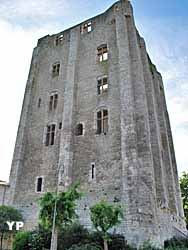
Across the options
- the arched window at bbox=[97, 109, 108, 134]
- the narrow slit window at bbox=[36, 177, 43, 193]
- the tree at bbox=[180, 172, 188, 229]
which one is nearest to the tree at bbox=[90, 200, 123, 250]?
the arched window at bbox=[97, 109, 108, 134]

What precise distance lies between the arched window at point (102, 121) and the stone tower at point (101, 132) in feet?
0.32

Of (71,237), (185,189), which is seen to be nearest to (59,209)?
(71,237)

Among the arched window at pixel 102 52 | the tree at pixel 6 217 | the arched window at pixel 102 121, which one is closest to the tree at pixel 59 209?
the tree at pixel 6 217

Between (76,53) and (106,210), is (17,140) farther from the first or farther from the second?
(106,210)

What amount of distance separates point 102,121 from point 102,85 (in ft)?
12.4

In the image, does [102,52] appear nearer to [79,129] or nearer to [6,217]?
[79,129]

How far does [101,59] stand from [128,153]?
1132 centimetres

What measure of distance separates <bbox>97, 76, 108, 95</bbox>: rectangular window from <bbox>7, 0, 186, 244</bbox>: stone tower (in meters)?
0.10

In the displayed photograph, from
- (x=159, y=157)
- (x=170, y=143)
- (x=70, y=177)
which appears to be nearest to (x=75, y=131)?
(x=70, y=177)

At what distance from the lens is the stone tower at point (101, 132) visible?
18.2 m

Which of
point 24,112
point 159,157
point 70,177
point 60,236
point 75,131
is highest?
point 24,112

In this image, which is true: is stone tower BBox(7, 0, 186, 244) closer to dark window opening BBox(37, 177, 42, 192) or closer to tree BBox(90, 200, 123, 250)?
dark window opening BBox(37, 177, 42, 192)

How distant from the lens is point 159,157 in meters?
22.0

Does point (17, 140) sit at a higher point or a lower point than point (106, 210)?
higher
